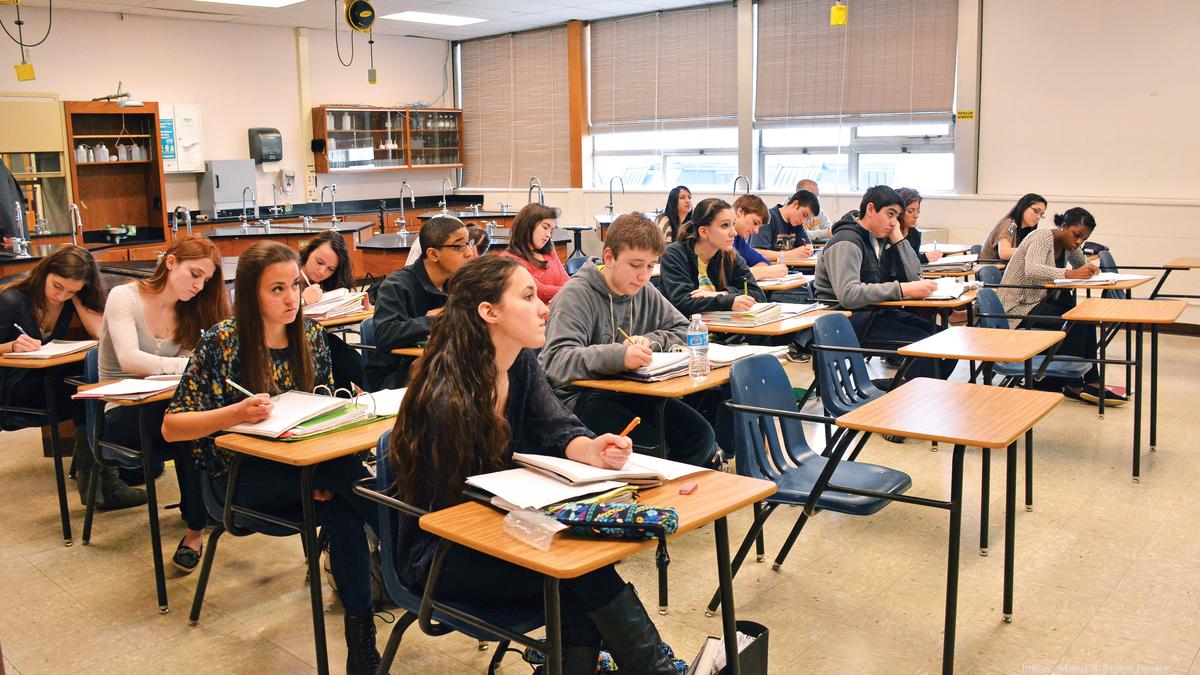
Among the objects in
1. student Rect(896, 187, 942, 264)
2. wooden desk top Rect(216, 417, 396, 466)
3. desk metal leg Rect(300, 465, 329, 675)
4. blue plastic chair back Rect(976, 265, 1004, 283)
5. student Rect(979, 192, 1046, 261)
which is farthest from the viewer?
student Rect(979, 192, 1046, 261)

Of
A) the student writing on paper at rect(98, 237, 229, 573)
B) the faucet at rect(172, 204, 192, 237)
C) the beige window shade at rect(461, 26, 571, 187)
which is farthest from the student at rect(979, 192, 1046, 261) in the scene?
the beige window shade at rect(461, 26, 571, 187)

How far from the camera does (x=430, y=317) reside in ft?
12.1

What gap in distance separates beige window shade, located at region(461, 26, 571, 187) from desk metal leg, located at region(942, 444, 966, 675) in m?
9.86

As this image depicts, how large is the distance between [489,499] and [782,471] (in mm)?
1294

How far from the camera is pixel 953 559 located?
237 centimetres

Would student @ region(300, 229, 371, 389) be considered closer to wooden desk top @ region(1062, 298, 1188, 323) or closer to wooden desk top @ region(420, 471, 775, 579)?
wooden desk top @ region(420, 471, 775, 579)

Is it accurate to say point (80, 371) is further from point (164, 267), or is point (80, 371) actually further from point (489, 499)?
point (489, 499)

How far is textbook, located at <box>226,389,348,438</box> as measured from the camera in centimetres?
237

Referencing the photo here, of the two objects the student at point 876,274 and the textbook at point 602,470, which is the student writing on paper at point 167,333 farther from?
the student at point 876,274

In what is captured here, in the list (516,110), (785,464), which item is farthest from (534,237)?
(516,110)

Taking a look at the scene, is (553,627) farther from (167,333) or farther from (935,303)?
(935,303)

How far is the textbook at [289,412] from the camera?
2373 millimetres

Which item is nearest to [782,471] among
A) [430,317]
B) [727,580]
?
[727,580]

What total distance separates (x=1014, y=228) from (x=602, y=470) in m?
5.55
